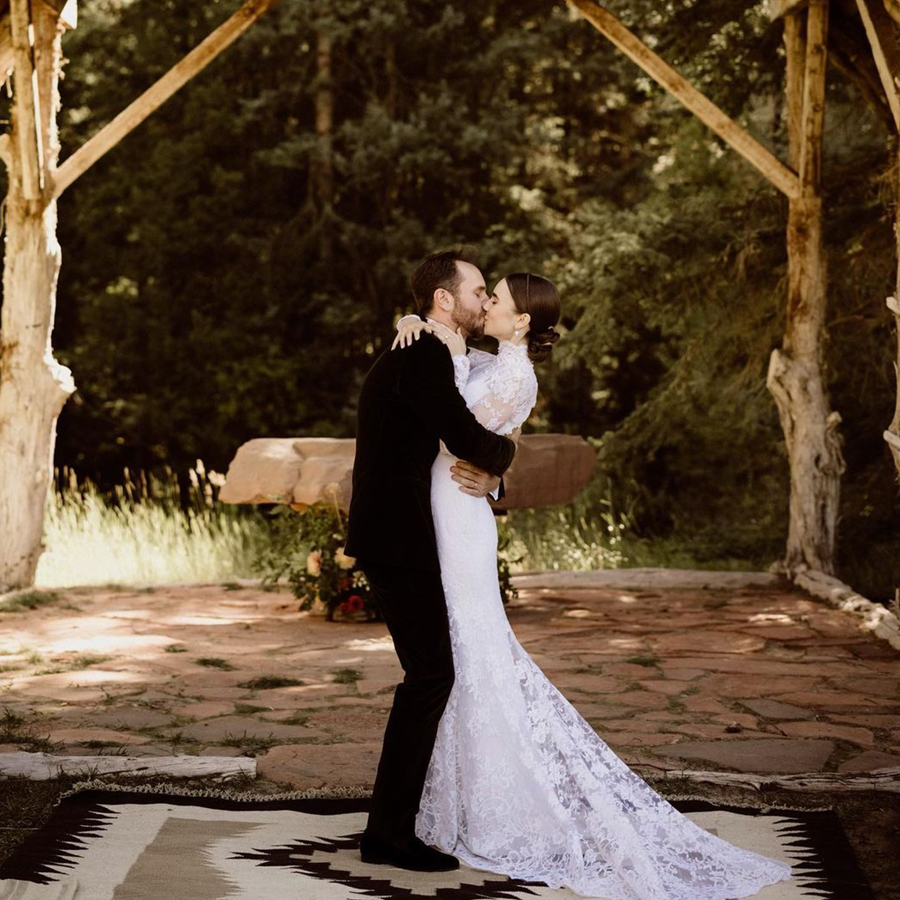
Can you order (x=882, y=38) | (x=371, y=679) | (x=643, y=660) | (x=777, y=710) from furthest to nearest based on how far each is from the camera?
(x=882, y=38) → (x=643, y=660) → (x=371, y=679) → (x=777, y=710)

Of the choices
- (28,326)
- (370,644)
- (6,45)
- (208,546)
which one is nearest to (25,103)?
(6,45)

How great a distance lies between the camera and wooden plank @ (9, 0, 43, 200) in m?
8.96

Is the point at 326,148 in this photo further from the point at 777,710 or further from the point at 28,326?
the point at 777,710

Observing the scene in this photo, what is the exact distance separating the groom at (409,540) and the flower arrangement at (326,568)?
4.29 meters

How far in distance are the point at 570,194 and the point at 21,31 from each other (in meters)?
10.3

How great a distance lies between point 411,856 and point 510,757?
1.28ft

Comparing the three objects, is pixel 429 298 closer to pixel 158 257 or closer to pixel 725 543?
pixel 725 543

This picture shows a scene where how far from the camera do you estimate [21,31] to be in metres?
8.97

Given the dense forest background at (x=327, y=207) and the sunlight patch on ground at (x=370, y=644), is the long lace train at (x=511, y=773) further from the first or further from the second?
the dense forest background at (x=327, y=207)

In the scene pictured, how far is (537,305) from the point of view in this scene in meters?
4.21

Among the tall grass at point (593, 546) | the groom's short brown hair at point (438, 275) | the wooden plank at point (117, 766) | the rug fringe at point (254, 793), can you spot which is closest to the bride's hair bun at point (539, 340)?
the groom's short brown hair at point (438, 275)

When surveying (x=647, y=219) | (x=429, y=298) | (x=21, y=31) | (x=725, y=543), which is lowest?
(x=725, y=543)

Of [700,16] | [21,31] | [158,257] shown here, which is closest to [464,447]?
[21,31]

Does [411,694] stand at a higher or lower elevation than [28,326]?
lower
